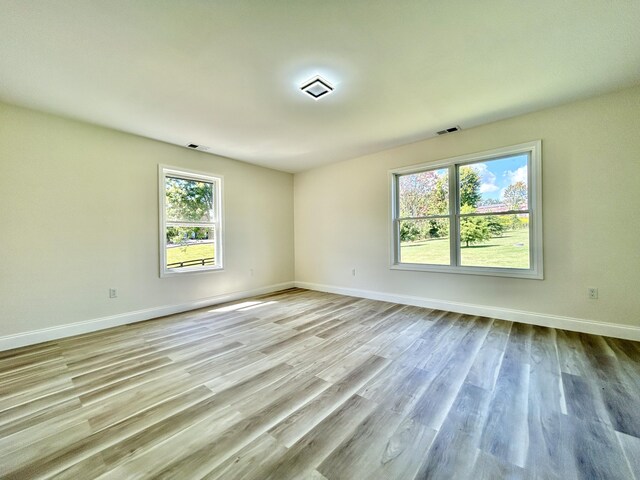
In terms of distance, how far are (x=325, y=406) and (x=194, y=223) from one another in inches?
143

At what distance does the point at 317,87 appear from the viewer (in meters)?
2.47

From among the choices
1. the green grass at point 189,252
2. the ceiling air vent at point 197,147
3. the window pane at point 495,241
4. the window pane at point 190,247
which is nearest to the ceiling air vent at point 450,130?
the window pane at point 495,241

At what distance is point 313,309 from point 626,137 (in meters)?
4.21

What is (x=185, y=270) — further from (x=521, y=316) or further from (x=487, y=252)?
(x=521, y=316)

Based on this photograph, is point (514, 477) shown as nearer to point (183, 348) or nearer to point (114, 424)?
point (114, 424)

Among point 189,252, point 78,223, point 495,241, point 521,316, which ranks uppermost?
point 78,223

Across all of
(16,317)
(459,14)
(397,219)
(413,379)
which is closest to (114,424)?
(413,379)

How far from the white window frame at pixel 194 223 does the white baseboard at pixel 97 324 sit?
0.52 metres

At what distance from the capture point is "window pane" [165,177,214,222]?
13.2 feet

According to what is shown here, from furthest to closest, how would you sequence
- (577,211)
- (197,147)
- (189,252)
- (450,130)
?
(189,252), (197,147), (450,130), (577,211)

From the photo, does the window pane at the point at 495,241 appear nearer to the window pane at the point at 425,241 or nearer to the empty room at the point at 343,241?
the empty room at the point at 343,241

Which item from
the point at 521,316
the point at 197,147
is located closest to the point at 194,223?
the point at 197,147

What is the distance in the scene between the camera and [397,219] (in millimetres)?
4422

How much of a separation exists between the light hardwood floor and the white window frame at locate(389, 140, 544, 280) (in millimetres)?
811
